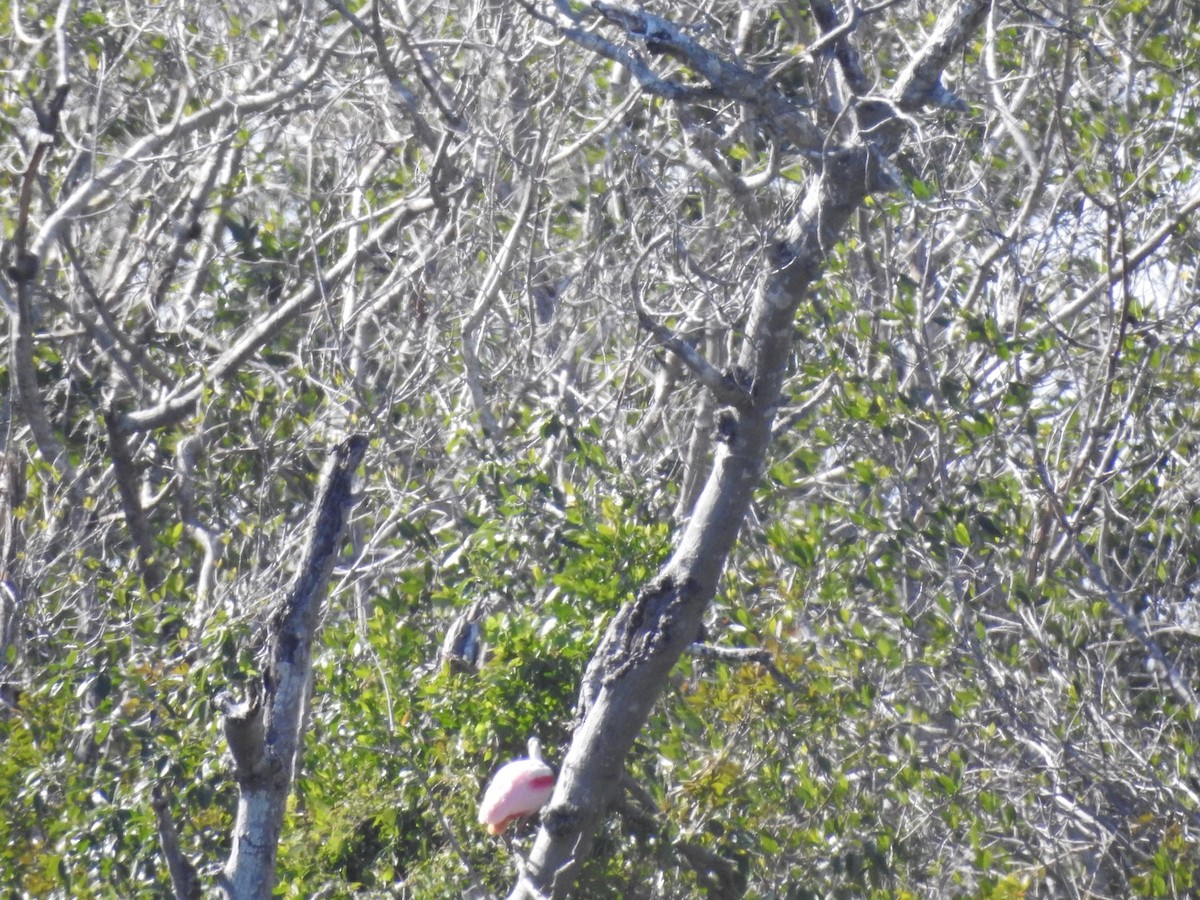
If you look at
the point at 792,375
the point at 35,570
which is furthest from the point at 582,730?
the point at 35,570

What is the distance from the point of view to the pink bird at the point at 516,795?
347cm

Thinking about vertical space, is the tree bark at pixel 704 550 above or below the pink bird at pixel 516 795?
above

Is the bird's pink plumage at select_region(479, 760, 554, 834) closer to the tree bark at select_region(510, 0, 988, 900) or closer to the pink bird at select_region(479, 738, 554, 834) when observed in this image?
the pink bird at select_region(479, 738, 554, 834)

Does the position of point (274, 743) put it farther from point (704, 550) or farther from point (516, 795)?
point (704, 550)

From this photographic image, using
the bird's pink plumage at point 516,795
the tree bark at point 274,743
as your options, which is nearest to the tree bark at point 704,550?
the bird's pink plumage at point 516,795

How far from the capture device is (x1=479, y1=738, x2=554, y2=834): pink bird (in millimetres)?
3469

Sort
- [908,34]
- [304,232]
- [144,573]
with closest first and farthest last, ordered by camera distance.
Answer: [144,573] < [908,34] < [304,232]

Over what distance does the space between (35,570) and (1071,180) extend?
12.3 ft

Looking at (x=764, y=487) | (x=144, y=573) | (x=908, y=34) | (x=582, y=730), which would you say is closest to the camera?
(x=582, y=730)

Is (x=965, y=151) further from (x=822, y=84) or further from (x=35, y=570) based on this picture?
(x=35, y=570)

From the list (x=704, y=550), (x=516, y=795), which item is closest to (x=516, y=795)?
(x=516, y=795)

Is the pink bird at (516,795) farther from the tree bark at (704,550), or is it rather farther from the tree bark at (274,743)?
the tree bark at (274,743)

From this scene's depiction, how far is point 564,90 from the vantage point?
18.4 ft

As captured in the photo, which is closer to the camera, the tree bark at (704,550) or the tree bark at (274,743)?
the tree bark at (274,743)
